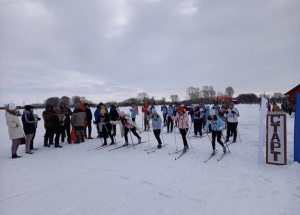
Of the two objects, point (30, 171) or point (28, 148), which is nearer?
point (30, 171)

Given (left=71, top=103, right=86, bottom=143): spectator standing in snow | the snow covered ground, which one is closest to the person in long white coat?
the snow covered ground

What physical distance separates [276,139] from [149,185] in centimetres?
417

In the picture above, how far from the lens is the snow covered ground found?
3443mm

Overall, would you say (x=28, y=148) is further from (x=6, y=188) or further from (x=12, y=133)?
(x=6, y=188)

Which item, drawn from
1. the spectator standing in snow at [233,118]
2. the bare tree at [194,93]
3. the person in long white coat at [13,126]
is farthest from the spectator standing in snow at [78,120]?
the bare tree at [194,93]

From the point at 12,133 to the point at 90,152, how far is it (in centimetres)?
300

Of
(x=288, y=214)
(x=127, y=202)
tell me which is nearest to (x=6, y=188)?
(x=127, y=202)

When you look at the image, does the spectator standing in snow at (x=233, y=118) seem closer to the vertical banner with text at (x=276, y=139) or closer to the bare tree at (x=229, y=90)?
the vertical banner with text at (x=276, y=139)

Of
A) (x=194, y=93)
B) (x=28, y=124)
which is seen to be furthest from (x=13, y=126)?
(x=194, y=93)

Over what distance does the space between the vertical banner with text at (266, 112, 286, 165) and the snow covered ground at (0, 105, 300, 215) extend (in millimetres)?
277

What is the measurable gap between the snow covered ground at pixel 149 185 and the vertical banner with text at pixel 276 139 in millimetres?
277

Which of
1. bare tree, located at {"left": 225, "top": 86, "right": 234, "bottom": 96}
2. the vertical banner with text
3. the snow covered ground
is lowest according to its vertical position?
the snow covered ground

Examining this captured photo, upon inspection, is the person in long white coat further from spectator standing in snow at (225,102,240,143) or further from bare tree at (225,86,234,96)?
bare tree at (225,86,234,96)

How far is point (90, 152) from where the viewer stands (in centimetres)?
786
